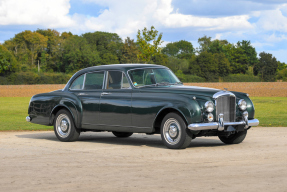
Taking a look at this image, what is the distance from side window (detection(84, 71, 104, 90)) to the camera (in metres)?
11.5

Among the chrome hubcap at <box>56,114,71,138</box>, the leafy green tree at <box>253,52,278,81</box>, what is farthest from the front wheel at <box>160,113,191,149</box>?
the leafy green tree at <box>253,52,278,81</box>

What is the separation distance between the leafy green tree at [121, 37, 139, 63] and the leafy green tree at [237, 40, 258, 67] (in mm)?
31781

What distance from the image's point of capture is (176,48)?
13662 centimetres

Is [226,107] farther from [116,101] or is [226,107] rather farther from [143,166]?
[143,166]

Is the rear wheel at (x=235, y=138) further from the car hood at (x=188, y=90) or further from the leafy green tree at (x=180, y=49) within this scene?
the leafy green tree at (x=180, y=49)

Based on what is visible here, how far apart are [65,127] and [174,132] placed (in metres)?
3.37

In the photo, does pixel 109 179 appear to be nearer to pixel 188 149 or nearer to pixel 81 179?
pixel 81 179

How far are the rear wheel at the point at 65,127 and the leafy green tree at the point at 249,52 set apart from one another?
110 m

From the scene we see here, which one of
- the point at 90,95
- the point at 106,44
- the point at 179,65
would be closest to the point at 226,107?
the point at 90,95

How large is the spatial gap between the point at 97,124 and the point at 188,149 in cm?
247

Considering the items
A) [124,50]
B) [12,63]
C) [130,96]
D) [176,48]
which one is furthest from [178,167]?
[176,48]

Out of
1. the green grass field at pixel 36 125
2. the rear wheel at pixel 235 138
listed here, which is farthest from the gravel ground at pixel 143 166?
the green grass field at pixel 36 125

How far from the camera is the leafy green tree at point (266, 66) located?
105m

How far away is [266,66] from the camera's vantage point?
10781cm
